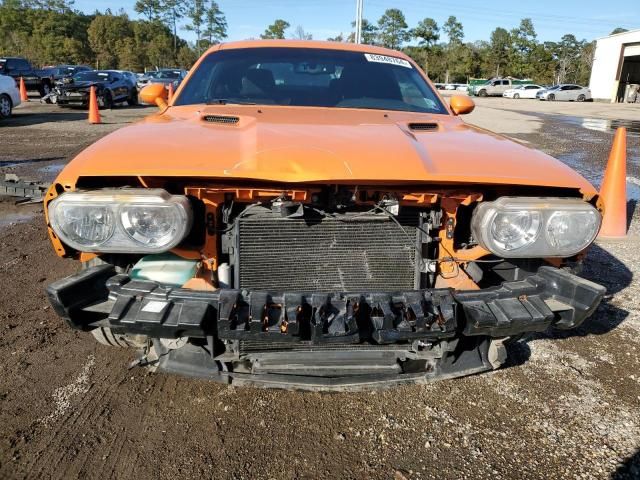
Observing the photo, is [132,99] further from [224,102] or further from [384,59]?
[224,102]

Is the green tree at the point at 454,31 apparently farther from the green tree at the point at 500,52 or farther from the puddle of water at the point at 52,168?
the puddle of water at the point at 52,168

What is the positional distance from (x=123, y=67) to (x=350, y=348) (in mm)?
61507

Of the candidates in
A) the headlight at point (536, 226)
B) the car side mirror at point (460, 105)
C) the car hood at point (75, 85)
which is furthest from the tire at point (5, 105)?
the headlight at point (536, 226)

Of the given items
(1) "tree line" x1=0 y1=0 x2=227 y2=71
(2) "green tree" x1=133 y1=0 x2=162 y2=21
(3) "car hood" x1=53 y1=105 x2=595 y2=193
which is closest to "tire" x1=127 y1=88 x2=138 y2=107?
(3) "car hood" x1=53 y1=105 x2=595 y2=193

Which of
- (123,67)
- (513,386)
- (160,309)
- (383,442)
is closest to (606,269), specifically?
(513,386)

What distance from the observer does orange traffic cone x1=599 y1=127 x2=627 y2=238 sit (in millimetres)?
5094

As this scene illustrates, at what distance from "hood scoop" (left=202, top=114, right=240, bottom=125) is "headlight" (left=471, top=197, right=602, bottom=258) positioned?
1.26 meters

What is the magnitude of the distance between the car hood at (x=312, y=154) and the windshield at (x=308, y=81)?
0.61 m

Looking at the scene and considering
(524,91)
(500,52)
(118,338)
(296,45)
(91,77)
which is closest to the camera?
(118,338)

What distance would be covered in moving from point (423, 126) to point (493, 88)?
175ft

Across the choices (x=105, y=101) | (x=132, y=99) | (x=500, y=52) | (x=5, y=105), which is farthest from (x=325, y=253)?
(x=500, y=52)

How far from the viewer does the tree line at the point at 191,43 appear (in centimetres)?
5309

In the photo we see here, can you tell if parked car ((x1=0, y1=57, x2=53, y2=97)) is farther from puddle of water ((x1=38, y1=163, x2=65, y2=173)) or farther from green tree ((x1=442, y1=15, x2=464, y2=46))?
green tree ((x1=442, y1=15, x2=464, y2=46))

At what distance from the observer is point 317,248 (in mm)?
2006
